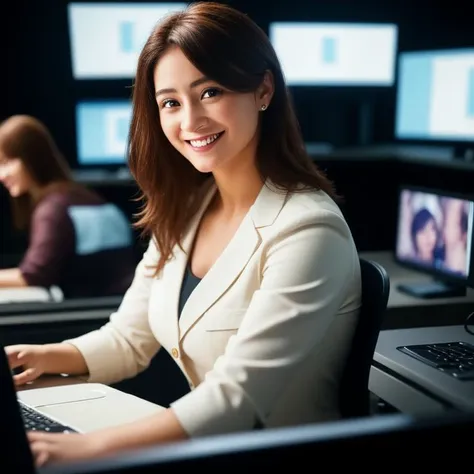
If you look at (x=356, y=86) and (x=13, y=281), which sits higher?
(x=356, y=86)

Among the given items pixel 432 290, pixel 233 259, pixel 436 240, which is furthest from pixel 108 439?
pixel 436 240

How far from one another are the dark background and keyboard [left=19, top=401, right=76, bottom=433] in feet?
8.21

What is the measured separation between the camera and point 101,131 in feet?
13.3

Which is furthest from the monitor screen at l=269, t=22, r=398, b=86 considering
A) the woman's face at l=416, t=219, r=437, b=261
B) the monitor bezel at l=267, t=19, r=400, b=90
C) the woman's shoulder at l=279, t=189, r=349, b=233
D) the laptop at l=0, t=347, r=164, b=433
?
the laptop at l=0, t=347, r=164, b=433

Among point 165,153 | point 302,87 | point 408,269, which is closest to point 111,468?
point 165,153

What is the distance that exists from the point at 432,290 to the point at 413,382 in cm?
95

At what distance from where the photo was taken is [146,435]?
1.14 meters

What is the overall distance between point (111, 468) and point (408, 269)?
2.17 m

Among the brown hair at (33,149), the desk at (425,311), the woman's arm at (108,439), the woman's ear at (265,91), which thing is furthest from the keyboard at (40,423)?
the brown hair at (33,149)

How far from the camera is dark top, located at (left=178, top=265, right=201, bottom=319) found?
1.53m

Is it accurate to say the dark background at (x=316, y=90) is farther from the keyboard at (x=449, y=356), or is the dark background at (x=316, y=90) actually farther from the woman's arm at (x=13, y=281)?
the keyboard at (x=449, y=356)

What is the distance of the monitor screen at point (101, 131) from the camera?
159 inches

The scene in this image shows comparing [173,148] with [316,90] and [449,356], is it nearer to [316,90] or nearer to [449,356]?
[449,356]

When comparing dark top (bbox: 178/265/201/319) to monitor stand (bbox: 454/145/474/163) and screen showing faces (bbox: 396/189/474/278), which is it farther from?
monitor stand (bbox: 454/145/474/163)
